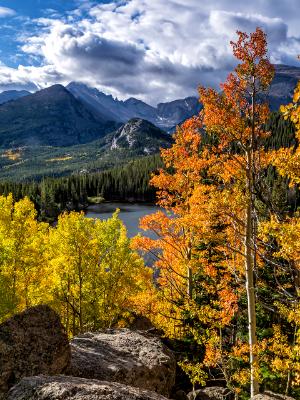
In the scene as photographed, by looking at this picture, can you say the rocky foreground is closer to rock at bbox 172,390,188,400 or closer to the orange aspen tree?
rock at bbox 172,390,188,400

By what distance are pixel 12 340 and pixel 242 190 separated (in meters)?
9.98

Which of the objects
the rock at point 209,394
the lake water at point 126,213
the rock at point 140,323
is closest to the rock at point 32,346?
the rock at point 209,394

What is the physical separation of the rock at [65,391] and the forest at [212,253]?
18.1 feet

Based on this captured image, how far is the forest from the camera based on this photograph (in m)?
13.1

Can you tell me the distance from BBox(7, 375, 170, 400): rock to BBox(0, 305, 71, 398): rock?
11.0 ft

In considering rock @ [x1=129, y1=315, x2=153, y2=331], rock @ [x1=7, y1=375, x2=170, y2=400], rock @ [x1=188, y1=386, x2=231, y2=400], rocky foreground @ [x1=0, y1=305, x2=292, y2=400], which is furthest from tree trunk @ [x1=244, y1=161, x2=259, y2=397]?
rock @ [x1=129, y1=315, x2=153, y2=331]

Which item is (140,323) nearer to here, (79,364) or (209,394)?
(209,394)

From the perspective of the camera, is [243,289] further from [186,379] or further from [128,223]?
[128,223]

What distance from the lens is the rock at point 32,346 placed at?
41.7 ft

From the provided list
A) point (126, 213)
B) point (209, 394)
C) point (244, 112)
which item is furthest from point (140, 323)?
point (126, 213)

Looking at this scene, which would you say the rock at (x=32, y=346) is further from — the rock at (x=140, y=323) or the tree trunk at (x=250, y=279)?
the rock at (x=140, y=323)

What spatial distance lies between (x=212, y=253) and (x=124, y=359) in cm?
1156

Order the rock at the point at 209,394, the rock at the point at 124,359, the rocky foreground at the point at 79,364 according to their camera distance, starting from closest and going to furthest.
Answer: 1. the rocky foreground at the point at 79,364
2. the rock at the point at 124,359
3. the rock at the point at 209,394

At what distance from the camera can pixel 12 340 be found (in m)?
13.3
